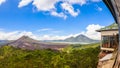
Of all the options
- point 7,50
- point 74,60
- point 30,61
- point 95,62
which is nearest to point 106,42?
point 95,62

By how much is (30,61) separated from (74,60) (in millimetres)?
8691

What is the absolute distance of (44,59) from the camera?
56.8 meters

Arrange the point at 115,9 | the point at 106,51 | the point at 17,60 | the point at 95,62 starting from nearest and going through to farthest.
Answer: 1. the point at 115,9
2. the point at 106,51
3. the point at 95,62
4. the point at 17,60

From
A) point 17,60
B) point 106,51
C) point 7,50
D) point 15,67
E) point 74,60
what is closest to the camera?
point 106,51

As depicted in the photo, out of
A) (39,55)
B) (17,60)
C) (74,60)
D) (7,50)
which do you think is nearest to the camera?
(74,60)

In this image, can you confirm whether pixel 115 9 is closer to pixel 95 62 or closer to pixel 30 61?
pixel 95 62

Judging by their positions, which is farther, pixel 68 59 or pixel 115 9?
pixel 68 59

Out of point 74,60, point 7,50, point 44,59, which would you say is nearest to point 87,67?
point 74,60

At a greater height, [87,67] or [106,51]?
[106,51]

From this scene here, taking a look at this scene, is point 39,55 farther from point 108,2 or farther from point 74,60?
point 108,2

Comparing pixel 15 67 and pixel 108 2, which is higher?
pixel 108 2

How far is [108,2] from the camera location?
2047 millimetres

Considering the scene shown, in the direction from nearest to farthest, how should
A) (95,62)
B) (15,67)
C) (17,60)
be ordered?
(95,62)
(15,67)
(17,60)

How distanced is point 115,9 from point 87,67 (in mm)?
40047
